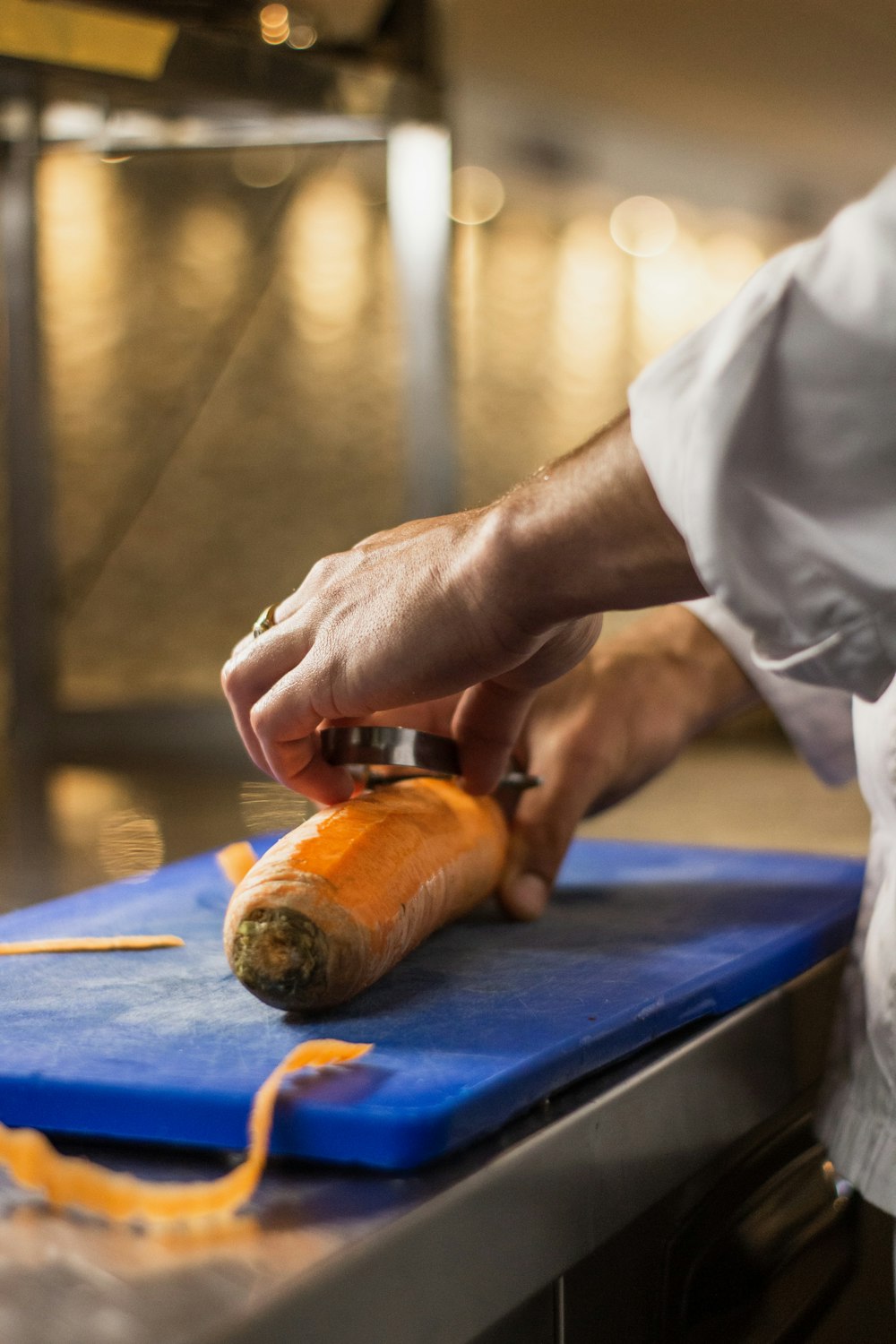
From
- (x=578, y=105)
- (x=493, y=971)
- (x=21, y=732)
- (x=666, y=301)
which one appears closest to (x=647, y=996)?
(x=493, y=971)

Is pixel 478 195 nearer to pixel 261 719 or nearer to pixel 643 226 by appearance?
pixel 643 226

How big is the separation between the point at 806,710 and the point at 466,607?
615 mm

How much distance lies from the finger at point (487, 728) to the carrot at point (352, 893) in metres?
0.03

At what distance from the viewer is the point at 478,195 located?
523 cm

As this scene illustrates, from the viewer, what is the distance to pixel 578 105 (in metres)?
4.81

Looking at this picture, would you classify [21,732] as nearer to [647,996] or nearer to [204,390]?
[204,390]

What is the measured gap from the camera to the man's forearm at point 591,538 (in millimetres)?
645

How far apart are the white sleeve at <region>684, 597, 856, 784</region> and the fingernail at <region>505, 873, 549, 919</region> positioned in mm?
341

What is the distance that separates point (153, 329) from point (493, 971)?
186 cm

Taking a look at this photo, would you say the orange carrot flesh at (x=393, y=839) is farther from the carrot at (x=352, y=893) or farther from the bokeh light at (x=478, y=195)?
the bokeh light at (x=478, y=195)

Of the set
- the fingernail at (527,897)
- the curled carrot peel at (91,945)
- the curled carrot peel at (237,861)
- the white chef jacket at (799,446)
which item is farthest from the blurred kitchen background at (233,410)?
the white chef jacket at (799,446)

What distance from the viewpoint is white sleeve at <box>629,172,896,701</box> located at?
0.57 meters

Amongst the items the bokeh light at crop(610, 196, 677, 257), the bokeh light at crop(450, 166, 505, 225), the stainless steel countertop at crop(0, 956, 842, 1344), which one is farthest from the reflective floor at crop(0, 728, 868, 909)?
the bokeh light at crop(610, 196, 677, 257)

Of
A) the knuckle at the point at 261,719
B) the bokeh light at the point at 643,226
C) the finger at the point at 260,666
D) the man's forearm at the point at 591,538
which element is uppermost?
the bokeh light at the point at 643,226
